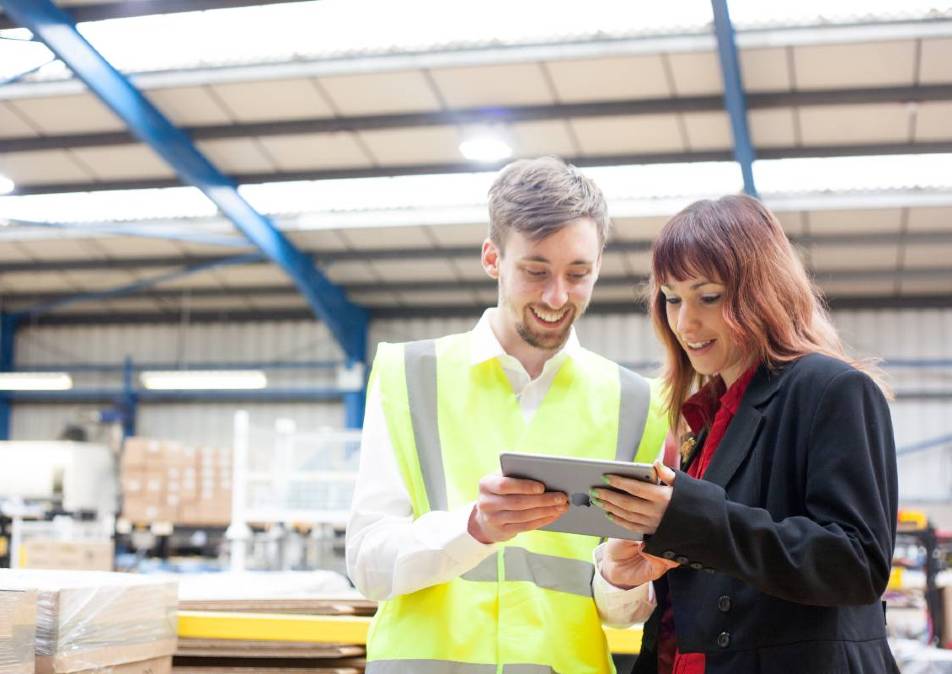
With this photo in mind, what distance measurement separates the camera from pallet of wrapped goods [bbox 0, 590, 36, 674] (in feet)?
7.13

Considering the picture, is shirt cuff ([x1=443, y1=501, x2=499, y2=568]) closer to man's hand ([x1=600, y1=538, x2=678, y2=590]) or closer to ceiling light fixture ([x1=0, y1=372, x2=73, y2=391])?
man's hand ([x1=600, y1=538, x2=678, y2=590])

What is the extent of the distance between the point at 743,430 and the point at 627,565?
0.36 m

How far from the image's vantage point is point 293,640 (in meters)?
3.04

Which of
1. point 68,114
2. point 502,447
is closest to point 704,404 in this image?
point 502,447

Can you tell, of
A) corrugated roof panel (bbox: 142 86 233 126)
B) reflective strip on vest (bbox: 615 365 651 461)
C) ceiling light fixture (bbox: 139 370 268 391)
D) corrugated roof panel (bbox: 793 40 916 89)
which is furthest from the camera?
ceiling light fixture (bbox: 139 370 268 391)

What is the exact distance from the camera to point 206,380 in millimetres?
18312

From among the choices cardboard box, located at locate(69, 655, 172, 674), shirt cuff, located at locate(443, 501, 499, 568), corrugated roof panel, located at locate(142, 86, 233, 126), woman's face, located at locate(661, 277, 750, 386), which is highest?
corrugated roof panel, located at locate(142, 86, 233, 126)

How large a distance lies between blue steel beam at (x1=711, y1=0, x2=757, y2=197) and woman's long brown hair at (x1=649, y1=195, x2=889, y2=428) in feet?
23.3

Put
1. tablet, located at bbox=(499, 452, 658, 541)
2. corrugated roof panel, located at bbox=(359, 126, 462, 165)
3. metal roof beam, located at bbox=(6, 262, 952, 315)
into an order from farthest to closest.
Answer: metal roof beam, located at bbox=(6, 262, 952, 315) → corrugated roof panel, located at bbox=(359, 126, 462, 165) → tablet, located at bbox=(499, 452, 658, 541)

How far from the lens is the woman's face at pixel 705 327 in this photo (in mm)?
1927

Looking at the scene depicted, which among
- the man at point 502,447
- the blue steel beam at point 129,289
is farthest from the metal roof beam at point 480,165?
the man at point 502,447

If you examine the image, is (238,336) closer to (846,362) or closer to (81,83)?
(81,83)

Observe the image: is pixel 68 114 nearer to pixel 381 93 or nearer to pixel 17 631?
pixel 381 93

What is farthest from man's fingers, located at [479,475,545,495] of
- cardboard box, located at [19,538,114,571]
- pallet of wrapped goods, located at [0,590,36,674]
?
cardboard box, located at [19,538,114,571]
